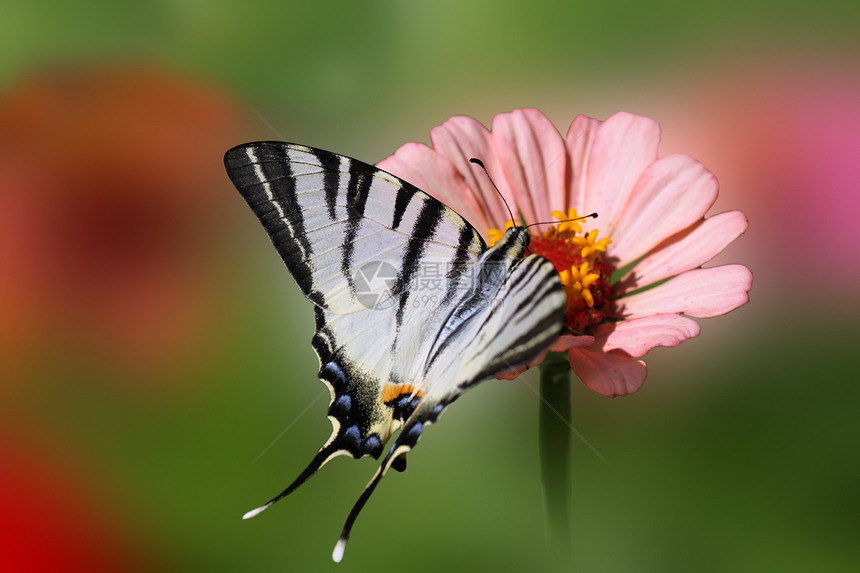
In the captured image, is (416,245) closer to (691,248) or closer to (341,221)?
(341,221)

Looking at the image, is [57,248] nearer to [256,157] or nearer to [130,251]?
[130,251]

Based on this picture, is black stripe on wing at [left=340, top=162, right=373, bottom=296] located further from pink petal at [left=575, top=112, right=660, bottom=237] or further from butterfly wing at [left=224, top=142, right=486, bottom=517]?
pink petal at [left=575, top=112, right=660, bottom=237]

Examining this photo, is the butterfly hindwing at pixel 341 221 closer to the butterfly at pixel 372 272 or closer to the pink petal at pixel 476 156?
the butterfly at pixel 372 272

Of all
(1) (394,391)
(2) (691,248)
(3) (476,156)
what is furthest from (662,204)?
(1) (394,391)

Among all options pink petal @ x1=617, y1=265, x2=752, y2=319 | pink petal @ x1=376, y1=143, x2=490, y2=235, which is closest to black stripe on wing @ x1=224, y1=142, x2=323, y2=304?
pink petal @ x1=376, y1=143, x2=490, y2=235

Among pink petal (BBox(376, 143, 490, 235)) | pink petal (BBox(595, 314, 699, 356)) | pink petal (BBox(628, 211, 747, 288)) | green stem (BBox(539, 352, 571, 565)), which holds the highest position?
pink petal (BBox(376, 143, 490, 235))

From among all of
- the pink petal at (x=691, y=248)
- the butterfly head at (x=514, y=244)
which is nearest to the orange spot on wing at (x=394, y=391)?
the butterfly head at (x=514, y=244)
